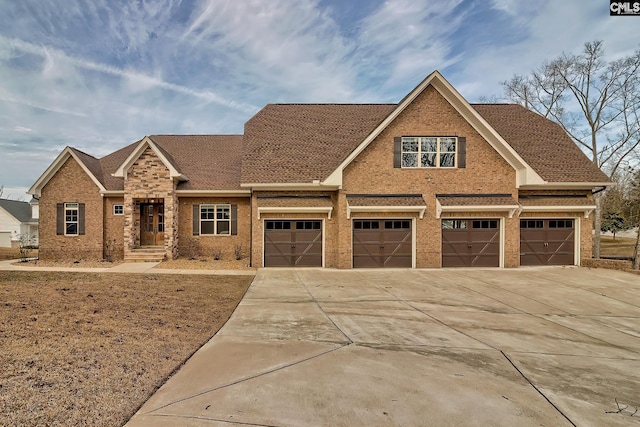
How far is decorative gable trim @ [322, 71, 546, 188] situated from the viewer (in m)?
13.7

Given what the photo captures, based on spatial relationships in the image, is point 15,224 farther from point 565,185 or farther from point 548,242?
point 565,185

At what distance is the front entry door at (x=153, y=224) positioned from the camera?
674 inches

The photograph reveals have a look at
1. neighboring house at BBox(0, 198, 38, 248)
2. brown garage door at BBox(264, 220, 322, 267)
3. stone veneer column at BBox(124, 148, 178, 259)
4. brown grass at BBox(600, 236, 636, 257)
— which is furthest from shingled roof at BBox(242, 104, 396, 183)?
neighboring house at BBox(0, 198, 38, 248)

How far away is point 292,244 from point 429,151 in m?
7.79

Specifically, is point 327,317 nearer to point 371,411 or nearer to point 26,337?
point 371,411

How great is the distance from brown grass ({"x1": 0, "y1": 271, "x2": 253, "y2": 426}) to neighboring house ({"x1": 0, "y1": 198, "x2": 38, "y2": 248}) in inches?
1445

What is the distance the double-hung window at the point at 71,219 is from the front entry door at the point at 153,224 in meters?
3.44

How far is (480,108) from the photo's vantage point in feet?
63.5

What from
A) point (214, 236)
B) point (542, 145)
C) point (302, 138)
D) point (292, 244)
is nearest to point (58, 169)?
point (214, 236)

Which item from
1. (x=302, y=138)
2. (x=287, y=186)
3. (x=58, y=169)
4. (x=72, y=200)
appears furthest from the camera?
(x=72, y=200)

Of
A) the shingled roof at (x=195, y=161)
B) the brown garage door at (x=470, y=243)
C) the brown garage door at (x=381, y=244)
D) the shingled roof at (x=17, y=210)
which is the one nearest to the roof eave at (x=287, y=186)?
the brown garage door at (x=381, y=244)

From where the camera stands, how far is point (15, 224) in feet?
122

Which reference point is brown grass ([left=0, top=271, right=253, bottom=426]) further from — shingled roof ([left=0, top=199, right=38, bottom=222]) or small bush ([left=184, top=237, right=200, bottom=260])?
shingled roof ([left=0, top=199, right=38, bottom=222])

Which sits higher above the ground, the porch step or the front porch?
the front porch
